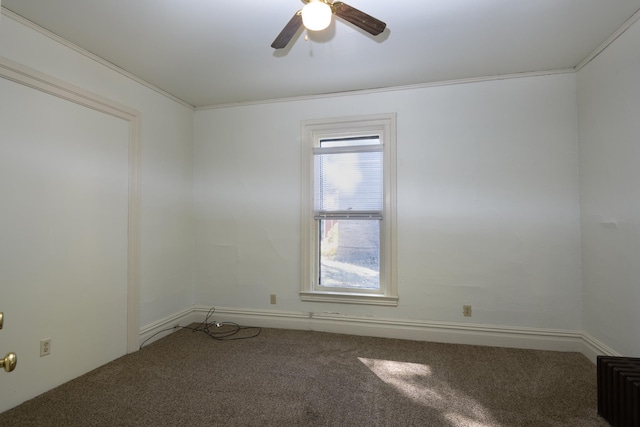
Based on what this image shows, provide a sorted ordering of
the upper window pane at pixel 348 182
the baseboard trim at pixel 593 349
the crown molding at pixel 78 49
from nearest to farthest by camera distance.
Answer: the crown molding at pixel 78 49, the baseboard trim at pixel 593 349, the upper window pane at pixel 348 182

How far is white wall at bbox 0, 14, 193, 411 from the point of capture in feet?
6.77

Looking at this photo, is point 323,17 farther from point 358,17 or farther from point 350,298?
point 350,298

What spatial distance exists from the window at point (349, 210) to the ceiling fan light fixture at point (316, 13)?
1.79m

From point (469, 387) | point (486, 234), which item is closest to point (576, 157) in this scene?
point (486, 234)

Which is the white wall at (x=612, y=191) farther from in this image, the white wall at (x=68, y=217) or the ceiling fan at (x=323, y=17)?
the white wall at (x=68, y=217)

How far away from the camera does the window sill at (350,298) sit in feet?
10.5

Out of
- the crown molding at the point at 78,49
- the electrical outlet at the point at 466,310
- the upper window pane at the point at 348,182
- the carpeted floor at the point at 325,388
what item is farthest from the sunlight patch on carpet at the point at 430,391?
the crown molding at the point at 78,49

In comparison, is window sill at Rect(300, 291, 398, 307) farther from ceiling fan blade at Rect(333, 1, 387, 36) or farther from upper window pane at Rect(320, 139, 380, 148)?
ceiling fan blade at Rect(333, 1, 387, 36)

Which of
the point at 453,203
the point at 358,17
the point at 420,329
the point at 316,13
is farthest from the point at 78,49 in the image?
the point at 420,329

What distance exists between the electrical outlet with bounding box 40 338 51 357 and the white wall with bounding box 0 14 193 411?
1.1 inches

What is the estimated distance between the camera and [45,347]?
7.30ft

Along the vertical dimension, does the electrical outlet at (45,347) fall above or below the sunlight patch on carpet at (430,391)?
above

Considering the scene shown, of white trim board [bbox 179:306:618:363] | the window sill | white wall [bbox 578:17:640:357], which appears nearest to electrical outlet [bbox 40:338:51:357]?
white trim board [bbox 179:306:618:363]

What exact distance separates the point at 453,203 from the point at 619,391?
5.77 feet
